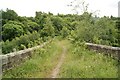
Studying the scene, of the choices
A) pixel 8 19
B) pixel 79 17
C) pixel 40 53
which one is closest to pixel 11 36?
pixel 8 19

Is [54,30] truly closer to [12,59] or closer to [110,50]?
[110,50]

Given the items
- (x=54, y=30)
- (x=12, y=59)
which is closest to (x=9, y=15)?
(x=54, y=30)

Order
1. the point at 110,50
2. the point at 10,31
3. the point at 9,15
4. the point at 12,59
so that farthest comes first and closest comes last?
the point at 9,15, the point at 10,31, the point at 110,50, the point at 12,59

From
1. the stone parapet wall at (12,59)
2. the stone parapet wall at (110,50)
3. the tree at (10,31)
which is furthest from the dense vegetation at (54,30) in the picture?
the stone parapet wall at (12,59)

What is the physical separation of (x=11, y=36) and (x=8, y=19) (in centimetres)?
1067

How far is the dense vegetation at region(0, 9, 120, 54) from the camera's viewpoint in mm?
23797

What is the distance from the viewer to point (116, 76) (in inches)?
329

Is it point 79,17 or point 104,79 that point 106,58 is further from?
point 79,17

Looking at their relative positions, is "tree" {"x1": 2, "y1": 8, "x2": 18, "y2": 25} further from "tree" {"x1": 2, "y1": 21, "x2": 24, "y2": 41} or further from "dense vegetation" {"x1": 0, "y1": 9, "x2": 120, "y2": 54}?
"tree" {"x1": 2, "y1": 21, "x2": 24, "y2": 41}

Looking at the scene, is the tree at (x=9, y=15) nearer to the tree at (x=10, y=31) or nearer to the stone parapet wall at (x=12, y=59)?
the tree at (x=10, y=31)

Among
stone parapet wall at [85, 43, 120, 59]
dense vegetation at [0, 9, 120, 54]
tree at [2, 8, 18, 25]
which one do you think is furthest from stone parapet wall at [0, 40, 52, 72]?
tree at [2, 8, 18, 25]

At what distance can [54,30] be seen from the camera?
6206 cm

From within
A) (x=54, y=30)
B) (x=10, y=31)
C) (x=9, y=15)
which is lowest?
(x=54, y=30)

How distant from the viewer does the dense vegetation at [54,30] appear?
23797 millimetres
